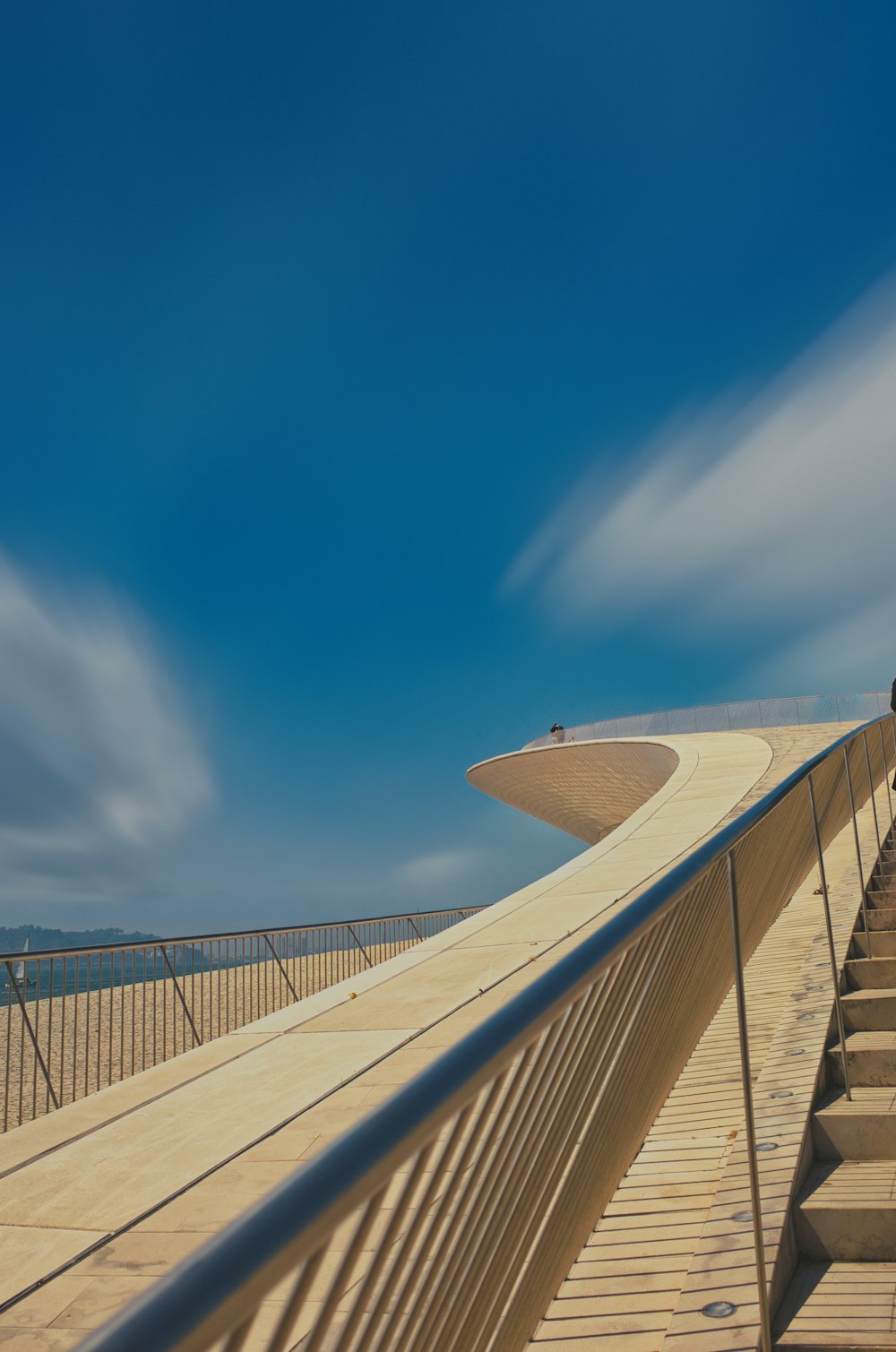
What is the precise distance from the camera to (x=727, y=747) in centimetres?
2708

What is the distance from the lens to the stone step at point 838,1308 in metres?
3.03

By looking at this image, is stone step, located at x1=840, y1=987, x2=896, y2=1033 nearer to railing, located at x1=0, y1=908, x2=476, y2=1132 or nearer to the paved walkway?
the paved walkway

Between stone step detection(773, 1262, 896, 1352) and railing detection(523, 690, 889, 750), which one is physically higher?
railing detection(523, 690, 889, 750)

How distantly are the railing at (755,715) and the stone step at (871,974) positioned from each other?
3228 cm

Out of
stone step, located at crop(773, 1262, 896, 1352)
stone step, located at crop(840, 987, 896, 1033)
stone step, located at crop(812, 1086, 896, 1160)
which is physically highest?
stone step, located at crop(840, 987, 896, 1033)

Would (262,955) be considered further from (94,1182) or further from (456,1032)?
(94,1182)

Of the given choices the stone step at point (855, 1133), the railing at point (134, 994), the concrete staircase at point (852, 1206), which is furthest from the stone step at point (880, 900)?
the railing at point (134, 994)

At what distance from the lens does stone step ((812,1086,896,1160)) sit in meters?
4.19

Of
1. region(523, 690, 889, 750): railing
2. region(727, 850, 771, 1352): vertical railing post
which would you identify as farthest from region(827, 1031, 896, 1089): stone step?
region(523, 690, 889, 750): railing

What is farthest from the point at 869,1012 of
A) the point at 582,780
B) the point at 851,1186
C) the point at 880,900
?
the point at 582,780

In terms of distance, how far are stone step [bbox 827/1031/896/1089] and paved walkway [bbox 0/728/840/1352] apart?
2.17m

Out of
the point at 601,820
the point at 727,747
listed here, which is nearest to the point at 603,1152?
the point at 727,747

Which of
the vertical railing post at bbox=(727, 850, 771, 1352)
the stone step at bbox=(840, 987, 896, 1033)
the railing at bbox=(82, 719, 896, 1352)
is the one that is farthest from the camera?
the stone step at bbox=(840, 987, 896, 1033)

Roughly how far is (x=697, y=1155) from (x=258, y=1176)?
205cm
